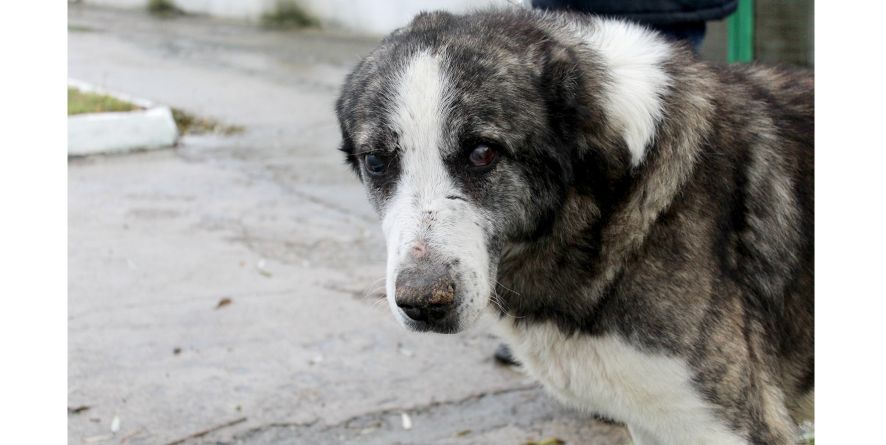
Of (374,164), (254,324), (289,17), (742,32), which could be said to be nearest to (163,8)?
(289,17)

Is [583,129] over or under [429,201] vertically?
over

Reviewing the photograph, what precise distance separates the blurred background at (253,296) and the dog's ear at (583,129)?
1.38ft

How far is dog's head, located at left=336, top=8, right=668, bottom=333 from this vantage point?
2.39 m

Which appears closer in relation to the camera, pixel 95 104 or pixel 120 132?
pixel 120 132

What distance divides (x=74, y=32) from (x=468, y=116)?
541 inches

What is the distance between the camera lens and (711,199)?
8.47ft

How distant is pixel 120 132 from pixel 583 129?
5.71 meters

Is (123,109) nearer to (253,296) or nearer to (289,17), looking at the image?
(253,296)

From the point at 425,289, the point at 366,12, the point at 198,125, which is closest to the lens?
the point at 425,289

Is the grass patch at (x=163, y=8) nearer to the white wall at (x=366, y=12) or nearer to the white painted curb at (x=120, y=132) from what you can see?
the white wall at (x=366, y=12)

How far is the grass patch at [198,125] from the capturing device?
28.1ft

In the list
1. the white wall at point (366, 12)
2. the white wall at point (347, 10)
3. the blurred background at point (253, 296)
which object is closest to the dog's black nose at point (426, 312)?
the blurred background at point (253, 296)

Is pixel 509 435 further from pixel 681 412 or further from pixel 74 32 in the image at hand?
pixel 74 32

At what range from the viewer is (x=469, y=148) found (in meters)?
2.47
